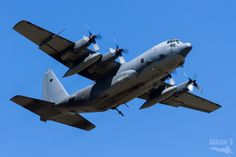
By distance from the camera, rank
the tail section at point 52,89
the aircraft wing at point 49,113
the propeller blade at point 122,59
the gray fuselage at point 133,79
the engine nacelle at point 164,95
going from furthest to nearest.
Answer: the tail section at point 52,89 < the engine nacelle at point 164,95 < the aircraft wing at point 49,113 < the propeller blade at point 122,59 < the gray fuselage at point 133,79

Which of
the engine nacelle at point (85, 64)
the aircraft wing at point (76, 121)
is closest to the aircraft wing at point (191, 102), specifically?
the aircraft wing at point (76, 121)

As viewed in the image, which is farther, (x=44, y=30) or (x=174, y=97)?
(x=174, y=97)

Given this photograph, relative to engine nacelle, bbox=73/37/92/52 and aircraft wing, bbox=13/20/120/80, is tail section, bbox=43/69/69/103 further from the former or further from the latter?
engine nacelle, bbox=73/37/92/52

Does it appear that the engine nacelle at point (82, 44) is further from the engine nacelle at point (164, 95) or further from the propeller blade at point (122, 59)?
the engine nacelle at point (164, 95)

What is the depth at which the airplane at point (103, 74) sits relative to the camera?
3847 cm

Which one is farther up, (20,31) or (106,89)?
(20,31)

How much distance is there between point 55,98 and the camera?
145 ft

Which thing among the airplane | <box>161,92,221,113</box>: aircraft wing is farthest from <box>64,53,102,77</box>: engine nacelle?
<box>161,92,221,113</box>: aircraft wing

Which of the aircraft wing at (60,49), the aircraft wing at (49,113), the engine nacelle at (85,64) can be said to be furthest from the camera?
the aircraft wing at (49,113)

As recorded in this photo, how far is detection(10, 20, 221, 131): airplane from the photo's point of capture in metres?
38.5

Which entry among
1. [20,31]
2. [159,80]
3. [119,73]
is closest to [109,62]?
[119,73]

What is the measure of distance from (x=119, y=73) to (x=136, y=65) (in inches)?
59.2

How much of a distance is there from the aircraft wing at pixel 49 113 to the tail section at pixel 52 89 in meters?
1.13

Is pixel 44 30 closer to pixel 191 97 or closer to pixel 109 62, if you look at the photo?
A: pixel 109 62
